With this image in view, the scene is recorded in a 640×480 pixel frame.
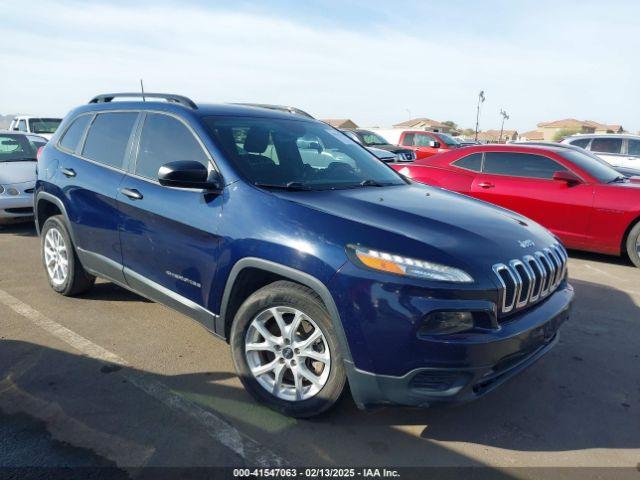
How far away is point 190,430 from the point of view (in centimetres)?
279

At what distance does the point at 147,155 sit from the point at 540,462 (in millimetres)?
3147

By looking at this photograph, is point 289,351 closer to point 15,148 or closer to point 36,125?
point 15,148

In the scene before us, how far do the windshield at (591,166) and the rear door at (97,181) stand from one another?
18.1 ft

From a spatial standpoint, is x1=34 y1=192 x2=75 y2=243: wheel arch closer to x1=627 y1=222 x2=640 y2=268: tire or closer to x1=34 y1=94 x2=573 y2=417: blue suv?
x1=34 y1=94 x2=573 y2=417: blue suv

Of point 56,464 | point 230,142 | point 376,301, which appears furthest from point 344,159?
point 56,464

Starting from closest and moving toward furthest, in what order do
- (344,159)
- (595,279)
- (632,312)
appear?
(344,159)
(632,312)
(595,279)

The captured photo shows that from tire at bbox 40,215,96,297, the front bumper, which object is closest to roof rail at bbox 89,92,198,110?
tire at bbox 40,215,96,297

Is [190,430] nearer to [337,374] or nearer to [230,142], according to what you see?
[337,374]

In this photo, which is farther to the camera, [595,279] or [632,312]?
A: [595,279]

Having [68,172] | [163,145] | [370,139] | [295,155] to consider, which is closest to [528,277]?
[295,155]

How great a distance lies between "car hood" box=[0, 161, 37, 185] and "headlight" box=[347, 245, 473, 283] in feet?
23.5

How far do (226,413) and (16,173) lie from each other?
6783 millimetres

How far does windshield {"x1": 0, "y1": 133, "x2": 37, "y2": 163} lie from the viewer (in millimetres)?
8461

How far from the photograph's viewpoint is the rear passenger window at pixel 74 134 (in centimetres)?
457
